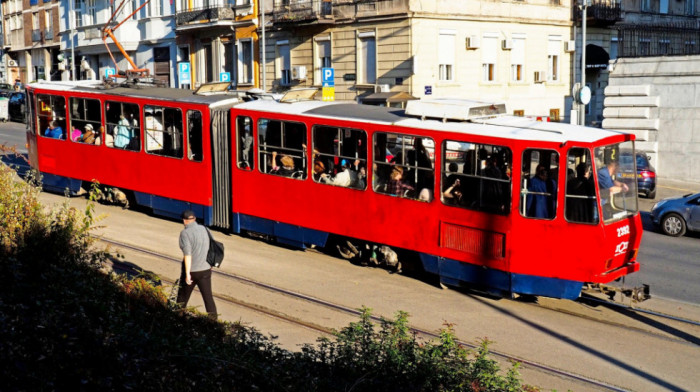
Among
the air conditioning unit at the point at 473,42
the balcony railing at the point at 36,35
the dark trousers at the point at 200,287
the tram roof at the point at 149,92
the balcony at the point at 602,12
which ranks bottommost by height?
the dark trousers at the point at 200,287

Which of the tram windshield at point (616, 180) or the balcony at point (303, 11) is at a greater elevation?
the balcony at point (303, 11)

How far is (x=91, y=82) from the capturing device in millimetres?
21641

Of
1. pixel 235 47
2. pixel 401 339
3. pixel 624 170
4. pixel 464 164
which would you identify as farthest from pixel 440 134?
pixel 235 47

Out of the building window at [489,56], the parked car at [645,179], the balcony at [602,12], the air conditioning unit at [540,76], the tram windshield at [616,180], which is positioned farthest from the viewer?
the balcony at [602,12]

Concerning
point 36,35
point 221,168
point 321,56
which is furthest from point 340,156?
point 36,35

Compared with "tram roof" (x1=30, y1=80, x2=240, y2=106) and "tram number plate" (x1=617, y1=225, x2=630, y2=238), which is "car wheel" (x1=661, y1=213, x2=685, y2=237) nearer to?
"tram number plate" (x1=617, y1=225, x2=630, y2=238)

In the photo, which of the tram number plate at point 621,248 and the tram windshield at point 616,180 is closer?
the tram windshield at point 616,180

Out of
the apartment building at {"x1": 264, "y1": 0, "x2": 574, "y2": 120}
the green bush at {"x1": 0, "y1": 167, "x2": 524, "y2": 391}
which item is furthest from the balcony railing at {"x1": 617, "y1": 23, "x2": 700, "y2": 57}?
the green bush at {"x1": 0, "y1": 167, "x2": 524, "y2": 391}

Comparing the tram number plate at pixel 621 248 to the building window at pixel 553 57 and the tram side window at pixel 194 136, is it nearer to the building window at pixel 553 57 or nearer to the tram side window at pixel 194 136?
the tram side window at pixel 194 136

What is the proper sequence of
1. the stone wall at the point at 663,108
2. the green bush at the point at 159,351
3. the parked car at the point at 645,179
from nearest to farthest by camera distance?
the green bush at the point at 159,351 → the parked car at the point at 645,179 → the stone wall at the point at 663,108

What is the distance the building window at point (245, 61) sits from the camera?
136 ft

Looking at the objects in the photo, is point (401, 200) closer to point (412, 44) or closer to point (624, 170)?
point (624, 170)

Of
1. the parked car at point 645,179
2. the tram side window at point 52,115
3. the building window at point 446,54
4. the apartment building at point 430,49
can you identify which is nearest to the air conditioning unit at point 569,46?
the apartment building at point 430,49

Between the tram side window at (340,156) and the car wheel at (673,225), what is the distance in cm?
902
